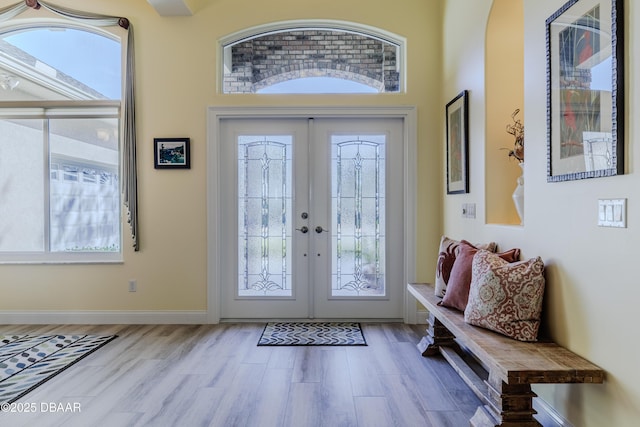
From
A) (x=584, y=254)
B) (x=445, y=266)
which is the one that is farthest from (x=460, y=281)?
(x=584, y=254)

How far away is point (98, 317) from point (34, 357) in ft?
2.85

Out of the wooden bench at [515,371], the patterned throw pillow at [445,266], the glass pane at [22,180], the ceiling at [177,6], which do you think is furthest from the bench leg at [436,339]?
the glass pane at [22,180]

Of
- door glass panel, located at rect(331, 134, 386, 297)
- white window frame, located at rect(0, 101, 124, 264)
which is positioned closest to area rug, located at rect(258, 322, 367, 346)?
door glass panel, located at rect(331, 134, 386, 297)

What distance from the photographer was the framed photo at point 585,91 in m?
1.42

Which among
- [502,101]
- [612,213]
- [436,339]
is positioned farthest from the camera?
[436,339]

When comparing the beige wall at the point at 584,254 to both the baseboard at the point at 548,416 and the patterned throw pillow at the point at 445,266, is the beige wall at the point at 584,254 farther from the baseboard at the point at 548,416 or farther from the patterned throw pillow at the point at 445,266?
the patterned throw pillow at the point at 445,266

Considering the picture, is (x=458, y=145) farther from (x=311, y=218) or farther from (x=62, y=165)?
(x=62, y=165)

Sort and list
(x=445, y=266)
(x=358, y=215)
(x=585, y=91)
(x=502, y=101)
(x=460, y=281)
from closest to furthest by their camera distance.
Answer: (x=585, y=91) → (x=460, y=281) → (x=502, y=101) → (x=445, y=266) → (x=358, y=215)

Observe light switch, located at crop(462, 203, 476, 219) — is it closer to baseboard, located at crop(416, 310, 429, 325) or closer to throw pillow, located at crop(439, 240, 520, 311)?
throw pillow, located at crop(439, 240, 520, 311)

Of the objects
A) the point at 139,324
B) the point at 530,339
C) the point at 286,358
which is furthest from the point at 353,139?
the point at 139,324

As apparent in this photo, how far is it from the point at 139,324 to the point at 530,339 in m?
3.37

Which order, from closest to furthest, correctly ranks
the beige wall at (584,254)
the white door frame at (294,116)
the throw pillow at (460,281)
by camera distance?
the beige wall at (584,254) < the throw pillow at (460,281) < the white door frame at (294,116)

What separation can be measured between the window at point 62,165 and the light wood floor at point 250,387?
132 centimetres

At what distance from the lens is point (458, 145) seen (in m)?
3.07
